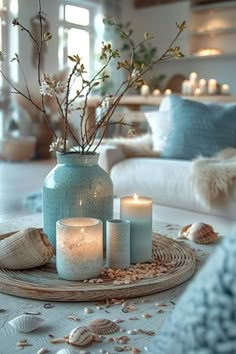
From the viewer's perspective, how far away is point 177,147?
302cm

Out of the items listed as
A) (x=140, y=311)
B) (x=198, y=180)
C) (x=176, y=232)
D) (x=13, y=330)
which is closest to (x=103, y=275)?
(x=140, y=311)

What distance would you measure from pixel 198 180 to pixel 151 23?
6.01 m

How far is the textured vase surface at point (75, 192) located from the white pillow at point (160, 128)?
6.30ft

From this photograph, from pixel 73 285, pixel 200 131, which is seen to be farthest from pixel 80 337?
pixel 200 131

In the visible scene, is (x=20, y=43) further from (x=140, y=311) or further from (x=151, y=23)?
(x=140, y=311)

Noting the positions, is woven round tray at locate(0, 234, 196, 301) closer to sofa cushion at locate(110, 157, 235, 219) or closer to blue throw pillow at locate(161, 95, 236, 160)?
sofa cushion at locate(110, 157, 235, 219)

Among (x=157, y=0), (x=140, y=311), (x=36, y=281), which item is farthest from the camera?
(x=157, y=0)

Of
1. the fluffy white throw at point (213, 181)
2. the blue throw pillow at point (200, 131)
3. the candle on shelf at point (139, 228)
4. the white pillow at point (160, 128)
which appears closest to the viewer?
the candle on shelf at point (139, 228)

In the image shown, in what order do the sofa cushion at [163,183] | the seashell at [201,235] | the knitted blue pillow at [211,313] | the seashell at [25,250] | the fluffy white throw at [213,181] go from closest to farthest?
the knitted blue pillow at [211,313], the seashell at [25,250], the seashell at [201,235], the fluffy white throw at [213,181], the sofa cushion at [163,183]

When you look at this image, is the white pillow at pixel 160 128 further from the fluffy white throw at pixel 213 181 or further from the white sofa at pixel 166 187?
the fluffy white throw at pixel 213 181

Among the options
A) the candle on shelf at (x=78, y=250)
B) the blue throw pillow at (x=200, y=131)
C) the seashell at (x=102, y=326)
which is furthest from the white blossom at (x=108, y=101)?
the blue throw pillow at (x=200, y=131)

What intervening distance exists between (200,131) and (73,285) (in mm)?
2056

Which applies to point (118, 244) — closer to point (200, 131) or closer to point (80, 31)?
point (200, 131)

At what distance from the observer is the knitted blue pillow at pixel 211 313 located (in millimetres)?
359
